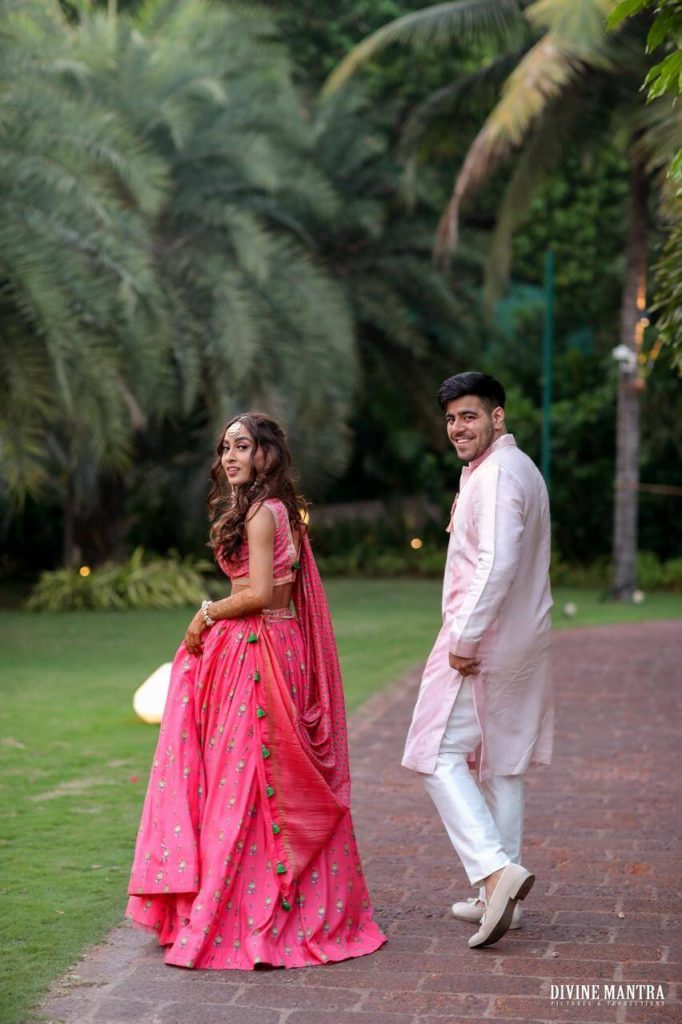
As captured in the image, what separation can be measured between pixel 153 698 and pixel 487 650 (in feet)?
15.5

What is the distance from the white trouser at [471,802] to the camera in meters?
4.95

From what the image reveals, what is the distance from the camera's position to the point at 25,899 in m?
5.63

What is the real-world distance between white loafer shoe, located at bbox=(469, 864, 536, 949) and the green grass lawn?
1340 millimetres

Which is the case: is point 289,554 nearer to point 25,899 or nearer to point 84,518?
point 25,899

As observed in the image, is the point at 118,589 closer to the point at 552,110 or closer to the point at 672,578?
the point at 552,110

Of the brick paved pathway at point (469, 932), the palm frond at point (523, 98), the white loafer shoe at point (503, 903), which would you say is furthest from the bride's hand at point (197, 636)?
the palm frond at point (523, 98)

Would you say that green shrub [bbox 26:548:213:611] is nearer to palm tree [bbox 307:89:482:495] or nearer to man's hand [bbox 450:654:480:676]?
palm tree [bbox 307:89:482:495]

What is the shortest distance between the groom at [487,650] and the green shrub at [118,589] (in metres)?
13.1

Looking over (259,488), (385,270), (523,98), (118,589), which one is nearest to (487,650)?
(259,488)

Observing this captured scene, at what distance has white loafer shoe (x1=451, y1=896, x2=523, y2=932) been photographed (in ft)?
17.2

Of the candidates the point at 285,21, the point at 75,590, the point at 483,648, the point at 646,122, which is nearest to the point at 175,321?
the point at 75,590

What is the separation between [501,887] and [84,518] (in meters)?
15.3

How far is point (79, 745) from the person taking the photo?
891cm

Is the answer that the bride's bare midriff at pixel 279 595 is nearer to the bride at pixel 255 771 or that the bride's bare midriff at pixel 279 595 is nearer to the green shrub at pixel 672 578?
the bride at pixel 255 771
